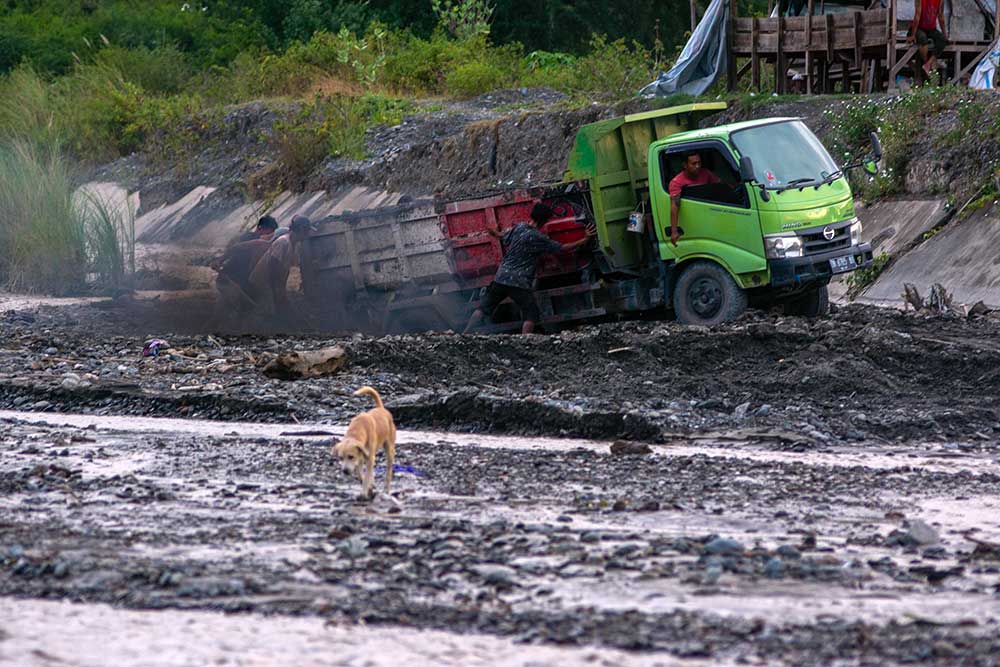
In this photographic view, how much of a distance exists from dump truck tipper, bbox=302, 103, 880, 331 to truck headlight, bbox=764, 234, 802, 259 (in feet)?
0.05

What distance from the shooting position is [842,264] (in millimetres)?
14750

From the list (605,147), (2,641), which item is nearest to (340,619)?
(2,641)

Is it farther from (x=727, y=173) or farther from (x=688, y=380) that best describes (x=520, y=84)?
(x=688, y=380)

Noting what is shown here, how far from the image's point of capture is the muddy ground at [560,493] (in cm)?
587

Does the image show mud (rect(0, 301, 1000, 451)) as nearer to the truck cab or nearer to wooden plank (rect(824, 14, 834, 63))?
the truck cab

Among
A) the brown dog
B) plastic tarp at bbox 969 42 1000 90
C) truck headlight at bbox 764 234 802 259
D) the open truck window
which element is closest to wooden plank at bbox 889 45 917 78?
plastic tarp at bbox 969 42 1000 90

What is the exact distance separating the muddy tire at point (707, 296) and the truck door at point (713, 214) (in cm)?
20

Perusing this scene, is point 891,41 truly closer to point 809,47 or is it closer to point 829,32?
point 829,32

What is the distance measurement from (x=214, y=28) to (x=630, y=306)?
35643 millimetres

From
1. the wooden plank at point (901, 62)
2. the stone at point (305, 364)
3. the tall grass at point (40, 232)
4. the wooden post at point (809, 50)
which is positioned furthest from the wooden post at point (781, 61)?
the stone at point (305, 364)

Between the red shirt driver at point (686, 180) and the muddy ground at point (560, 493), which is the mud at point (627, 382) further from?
the red shirt driver at point (686, 180)

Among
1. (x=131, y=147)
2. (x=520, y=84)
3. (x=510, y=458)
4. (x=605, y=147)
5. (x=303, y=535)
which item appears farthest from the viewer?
(x=131, y=147)

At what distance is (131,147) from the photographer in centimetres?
3912

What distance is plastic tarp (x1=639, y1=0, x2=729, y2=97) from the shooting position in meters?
25.3
